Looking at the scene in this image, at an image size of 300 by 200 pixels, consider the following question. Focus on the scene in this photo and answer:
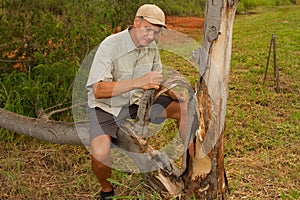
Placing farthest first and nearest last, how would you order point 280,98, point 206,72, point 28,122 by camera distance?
1. point 280,98
2. point 28,122
3. point 206,72

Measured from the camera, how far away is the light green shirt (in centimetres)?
267

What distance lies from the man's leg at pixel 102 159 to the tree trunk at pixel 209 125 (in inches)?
8.8

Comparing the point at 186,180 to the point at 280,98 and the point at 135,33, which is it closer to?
the point at 135,33

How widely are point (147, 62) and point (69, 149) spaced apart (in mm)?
1115

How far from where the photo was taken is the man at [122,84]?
8.53 ft

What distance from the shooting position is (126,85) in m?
2.54

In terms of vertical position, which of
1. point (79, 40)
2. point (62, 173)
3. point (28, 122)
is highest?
point (79, 40)

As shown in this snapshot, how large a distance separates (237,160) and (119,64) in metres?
1.26

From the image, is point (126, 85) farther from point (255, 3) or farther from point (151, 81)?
point (255, 3)

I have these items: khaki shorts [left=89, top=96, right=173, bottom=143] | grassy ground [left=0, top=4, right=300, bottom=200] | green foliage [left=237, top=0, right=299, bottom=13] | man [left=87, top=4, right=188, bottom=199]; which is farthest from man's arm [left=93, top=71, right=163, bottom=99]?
green foliage [left=237, top=0, right=299, bottom=13]

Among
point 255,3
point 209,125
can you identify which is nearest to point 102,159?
point 209,125

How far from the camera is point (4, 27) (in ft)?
13.6

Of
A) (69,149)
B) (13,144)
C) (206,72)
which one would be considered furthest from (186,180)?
(13,144)

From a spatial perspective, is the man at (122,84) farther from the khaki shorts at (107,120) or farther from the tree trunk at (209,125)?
the tree trunk at (209,125)
